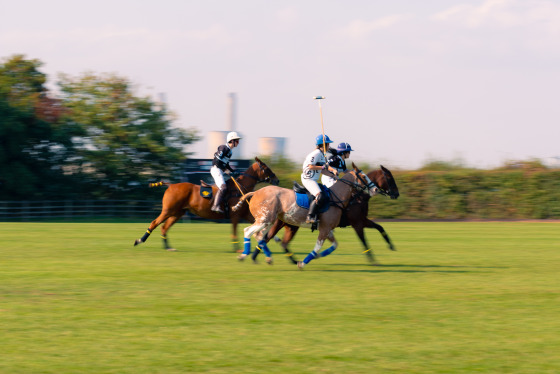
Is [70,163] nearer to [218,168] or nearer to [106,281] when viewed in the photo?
[218,168]

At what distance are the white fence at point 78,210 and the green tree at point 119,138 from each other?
1.06 meters

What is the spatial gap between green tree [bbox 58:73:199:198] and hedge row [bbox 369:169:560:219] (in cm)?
1091

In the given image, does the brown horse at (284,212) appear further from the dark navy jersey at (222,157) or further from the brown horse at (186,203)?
the brown horse at (186,203)

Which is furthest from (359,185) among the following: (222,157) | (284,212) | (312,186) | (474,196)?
(474,196)

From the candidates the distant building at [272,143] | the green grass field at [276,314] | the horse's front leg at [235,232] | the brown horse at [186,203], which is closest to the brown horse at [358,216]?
the green grass field at [276,314]

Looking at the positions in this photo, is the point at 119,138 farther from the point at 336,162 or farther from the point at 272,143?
the point at 272,143

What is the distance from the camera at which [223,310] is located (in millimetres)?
8758

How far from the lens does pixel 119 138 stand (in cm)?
3856

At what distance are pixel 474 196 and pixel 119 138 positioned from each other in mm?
17954

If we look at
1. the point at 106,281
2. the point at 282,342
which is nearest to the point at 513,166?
the point at 106,281

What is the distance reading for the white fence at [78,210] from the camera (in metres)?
34.0

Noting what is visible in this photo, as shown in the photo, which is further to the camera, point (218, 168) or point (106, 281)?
point (218, 168)

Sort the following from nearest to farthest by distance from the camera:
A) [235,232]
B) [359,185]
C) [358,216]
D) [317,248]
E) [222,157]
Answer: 1. [317,248]
2. [359,185]
3. [358,216]
4. [222,157]
5. [235,232]

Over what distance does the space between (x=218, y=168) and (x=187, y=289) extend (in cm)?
583
